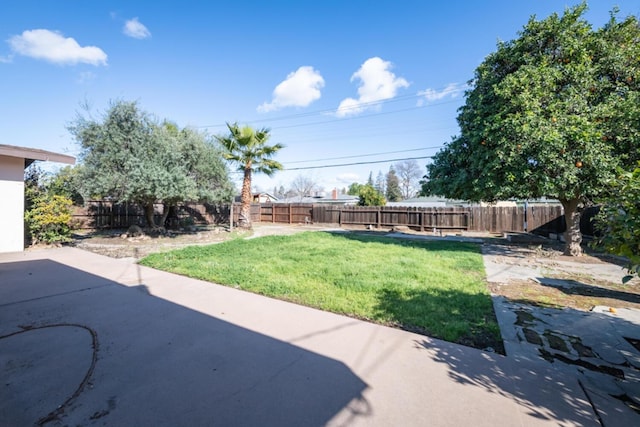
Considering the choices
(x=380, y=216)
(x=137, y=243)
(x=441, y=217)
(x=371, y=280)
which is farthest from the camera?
(x=380, y=216)

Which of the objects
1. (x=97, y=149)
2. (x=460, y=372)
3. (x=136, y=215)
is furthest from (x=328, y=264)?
(x=136, y=215)

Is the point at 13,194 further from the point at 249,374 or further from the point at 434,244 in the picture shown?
the point at 434,244

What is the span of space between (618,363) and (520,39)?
913cm

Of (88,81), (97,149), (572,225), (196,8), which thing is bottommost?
(572,225)

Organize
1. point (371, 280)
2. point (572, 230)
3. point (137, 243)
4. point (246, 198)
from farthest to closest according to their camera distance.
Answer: point (246, 198) → point (137, 243) → point (572, 230) → point (371, 280)

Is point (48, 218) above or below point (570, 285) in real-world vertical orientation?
above

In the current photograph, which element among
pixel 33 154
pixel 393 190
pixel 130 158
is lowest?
pixel 33 154

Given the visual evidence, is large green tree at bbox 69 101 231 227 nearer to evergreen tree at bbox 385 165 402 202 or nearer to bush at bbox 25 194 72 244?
bush at bbox 25 194 72 244

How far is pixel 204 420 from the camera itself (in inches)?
67.0

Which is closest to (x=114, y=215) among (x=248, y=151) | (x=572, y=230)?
(x=248, y=151)

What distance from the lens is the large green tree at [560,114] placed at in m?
6.36

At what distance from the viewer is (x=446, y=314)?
3.51 meters

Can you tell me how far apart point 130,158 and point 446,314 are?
34.8 ft

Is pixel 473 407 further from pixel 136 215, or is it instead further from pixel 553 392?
pixel 136 215
